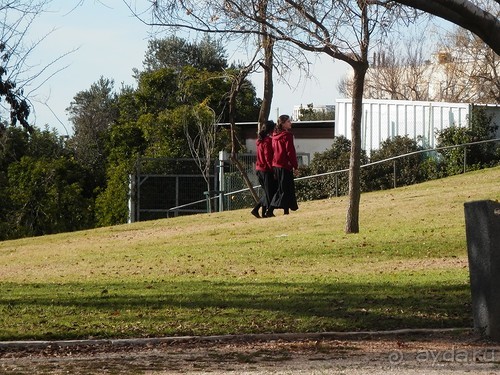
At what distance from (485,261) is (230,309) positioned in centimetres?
320

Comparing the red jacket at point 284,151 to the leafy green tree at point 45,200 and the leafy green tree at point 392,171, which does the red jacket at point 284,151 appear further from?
the leafy green tree at point 45,200

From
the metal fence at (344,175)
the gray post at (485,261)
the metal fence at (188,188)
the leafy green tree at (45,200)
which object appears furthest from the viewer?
the leafy green tree at (45,200)

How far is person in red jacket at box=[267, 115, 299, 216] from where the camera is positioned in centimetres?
2031

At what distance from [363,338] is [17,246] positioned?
17950 mm

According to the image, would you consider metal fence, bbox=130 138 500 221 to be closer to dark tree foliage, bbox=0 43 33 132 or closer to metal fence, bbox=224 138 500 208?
metal fence, bbox=224 138 500 208

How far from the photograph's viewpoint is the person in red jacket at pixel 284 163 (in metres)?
20.3

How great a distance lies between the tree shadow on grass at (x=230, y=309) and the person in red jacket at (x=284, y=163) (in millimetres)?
6256

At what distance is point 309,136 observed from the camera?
1913 inches

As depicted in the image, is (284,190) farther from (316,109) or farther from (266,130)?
(316,109)

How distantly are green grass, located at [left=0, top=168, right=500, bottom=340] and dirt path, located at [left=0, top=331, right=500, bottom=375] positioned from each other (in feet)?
1.48

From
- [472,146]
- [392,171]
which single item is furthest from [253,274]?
[472,146]

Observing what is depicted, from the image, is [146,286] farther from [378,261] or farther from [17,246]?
[17,246]

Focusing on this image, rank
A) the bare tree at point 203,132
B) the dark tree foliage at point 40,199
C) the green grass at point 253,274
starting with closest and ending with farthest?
the green grass at point 253,274 → the bare tree at point 203,132 → the dark tree foliage at point 40,199

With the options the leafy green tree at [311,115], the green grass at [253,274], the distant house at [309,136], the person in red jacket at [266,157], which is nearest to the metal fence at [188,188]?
the distant house at [309,136]
